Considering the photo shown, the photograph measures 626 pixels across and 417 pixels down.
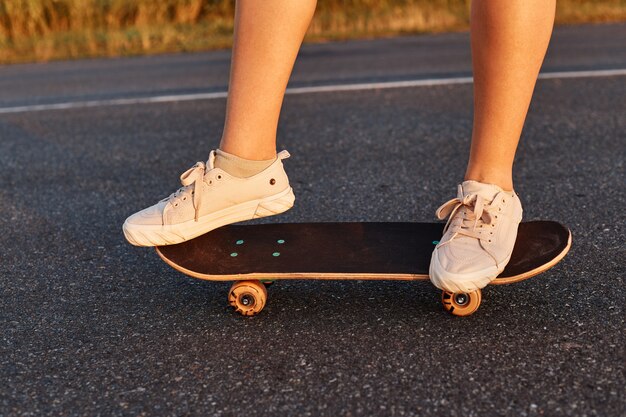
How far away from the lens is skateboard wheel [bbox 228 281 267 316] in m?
2.31

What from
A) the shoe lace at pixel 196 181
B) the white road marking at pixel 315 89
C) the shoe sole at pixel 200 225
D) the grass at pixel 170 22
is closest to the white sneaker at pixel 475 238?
the shoe sole at pixel 200 225

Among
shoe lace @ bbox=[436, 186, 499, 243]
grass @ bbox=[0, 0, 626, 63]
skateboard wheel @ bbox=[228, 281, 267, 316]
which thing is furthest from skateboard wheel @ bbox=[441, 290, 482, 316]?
grass @ bbox=[0, 0, 626, 63]

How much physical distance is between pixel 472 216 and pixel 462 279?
21 centimetres

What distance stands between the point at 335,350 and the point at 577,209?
1472 mm

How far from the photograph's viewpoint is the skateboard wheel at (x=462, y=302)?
7.29 ft

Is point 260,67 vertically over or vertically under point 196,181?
over

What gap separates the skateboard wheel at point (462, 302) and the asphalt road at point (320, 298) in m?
0.03

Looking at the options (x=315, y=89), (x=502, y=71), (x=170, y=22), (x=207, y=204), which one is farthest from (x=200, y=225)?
(x=170, y=22)

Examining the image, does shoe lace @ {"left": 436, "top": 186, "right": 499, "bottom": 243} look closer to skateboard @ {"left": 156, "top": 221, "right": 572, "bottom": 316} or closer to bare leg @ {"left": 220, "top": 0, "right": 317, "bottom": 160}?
skateboard @ {"left": 156, "top": 221, "right": 572, "bottom": 316}

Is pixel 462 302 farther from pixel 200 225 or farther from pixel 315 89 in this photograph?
pixel 315 89

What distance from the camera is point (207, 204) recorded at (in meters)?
2.34

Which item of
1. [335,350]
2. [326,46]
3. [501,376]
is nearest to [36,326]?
[335,350]

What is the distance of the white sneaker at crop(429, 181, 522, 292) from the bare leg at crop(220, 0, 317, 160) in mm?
504

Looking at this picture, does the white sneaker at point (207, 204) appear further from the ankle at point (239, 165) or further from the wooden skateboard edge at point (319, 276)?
the wooden skateboard edge at point (319, 276)
